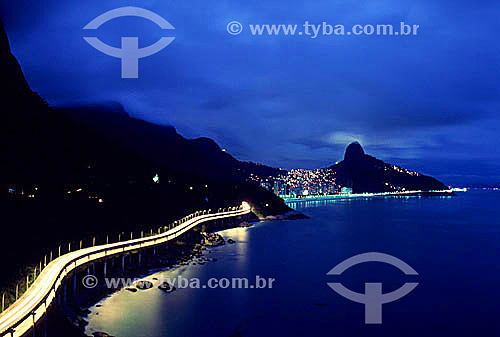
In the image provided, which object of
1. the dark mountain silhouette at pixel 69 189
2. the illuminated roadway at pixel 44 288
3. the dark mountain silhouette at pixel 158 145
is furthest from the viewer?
the dark mountain silhouette at pixel 158 145

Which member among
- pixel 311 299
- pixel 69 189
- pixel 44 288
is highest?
pixel 69 189

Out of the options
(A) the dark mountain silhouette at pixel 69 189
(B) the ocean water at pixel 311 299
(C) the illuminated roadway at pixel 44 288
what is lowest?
(B) the ocean water at pixel 311 299

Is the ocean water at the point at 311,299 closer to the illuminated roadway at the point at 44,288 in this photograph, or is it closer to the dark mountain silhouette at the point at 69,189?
the illuminated roadway at the point at 44,288

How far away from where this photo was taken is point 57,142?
66.1m

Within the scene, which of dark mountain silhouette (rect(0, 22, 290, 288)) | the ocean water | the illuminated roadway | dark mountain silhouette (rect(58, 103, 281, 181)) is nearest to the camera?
the illuminated roadway

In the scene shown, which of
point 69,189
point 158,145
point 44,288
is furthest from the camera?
point 158,145

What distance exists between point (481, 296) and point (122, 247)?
32.0m

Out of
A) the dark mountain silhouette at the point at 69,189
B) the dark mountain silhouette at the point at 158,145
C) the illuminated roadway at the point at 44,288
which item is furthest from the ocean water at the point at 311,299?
the dark mountain silhouette at the point at 158,145

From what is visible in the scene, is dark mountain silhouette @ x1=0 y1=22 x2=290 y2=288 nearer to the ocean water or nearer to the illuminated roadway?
the illuminated roadway

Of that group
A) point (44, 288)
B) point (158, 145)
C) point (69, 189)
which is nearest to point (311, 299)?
point (44, 288)

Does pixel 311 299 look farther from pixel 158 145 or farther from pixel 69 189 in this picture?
pixel 158 145

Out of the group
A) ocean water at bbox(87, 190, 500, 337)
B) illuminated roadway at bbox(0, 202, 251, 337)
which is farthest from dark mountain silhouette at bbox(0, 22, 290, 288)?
ocean water at bbox(87, 190, 500, 337)

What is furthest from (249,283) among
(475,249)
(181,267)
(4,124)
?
(4,124)

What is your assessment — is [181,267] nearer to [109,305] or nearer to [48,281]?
[109,305]
